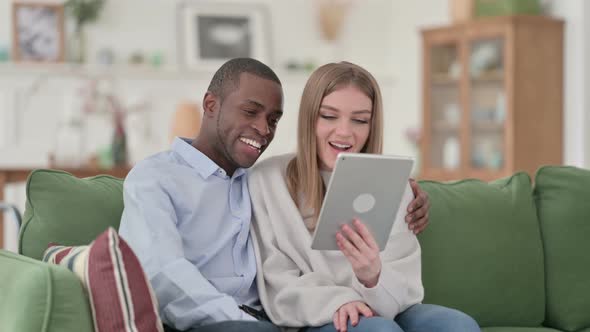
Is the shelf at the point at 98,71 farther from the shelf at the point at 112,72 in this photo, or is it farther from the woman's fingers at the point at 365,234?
the woman's fingers at the point at 365,234

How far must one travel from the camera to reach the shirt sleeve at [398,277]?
1.96 meters

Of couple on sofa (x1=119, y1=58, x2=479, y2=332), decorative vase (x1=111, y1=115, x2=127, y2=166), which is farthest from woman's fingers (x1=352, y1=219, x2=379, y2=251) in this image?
decorative vase (x1=111, y1=115, x2=127, y2=166)

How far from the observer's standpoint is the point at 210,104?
2.13 metres

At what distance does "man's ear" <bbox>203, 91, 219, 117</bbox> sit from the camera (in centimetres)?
212

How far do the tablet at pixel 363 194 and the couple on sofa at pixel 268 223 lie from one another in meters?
0.04

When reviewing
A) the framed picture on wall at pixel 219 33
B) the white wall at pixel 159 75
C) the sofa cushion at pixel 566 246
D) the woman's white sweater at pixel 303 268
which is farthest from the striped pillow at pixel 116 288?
the framed picture on wall at pixel 219 33

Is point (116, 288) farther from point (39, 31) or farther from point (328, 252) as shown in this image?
point (39, 31)

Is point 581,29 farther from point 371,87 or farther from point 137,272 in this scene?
point 137,272

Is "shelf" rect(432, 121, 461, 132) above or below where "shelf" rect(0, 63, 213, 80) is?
below

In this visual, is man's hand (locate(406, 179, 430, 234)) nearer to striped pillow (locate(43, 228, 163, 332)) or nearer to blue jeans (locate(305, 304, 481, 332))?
blue jeans (locate(305, 304, 481, 332))

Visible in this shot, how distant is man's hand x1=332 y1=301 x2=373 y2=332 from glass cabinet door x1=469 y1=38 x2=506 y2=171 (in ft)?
12.7

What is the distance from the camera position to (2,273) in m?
1.72

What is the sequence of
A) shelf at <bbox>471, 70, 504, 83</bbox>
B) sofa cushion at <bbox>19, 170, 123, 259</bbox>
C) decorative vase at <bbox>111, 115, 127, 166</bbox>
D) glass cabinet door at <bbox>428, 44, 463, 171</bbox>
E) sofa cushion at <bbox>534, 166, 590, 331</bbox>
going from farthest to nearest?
glass cabinet door at <bbox>428, 44, 463, 171</bbox>
shelf at <bbox>471, 70, 504, 83</bbox>
decorative vase at <bbox>111, 115, 127, 166</bbox>
sofa cushion at <bbox>534, 166, 590, 331</bbox>
sofa cushion at <bbox>19, 170, 123, 259</bbox>

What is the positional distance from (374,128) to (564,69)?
3.86 m
